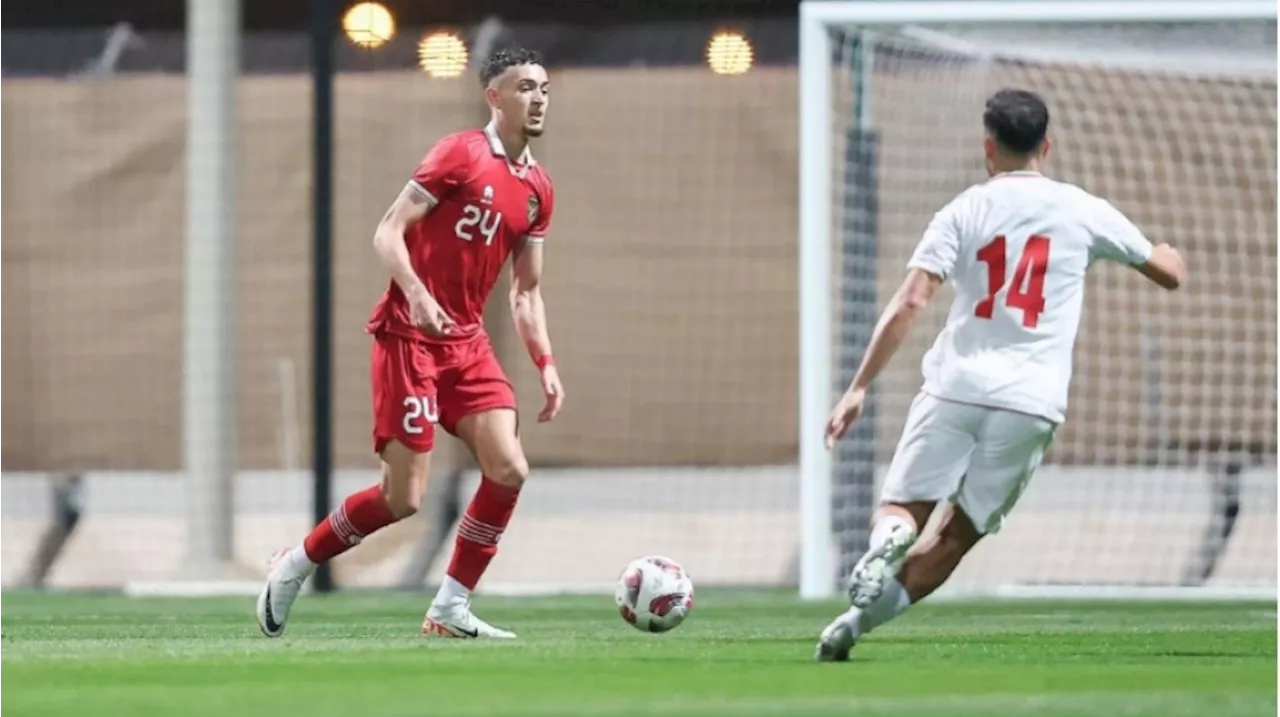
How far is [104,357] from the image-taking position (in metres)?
14.5

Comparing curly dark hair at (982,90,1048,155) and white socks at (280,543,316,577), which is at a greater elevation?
curly dark hair at (982,90,1048,155)

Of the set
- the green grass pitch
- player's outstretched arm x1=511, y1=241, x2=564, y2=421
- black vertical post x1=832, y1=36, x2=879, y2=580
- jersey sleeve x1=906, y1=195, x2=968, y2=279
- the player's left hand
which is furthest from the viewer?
black vertical post x1=832, y1=36, x2=879, y2=580

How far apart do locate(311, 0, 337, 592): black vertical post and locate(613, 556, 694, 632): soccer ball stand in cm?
549

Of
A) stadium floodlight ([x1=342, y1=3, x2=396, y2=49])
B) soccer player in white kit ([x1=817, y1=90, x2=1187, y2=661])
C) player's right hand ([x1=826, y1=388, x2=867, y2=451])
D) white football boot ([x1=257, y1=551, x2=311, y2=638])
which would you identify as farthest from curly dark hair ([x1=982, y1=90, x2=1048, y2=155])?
stadium floodlight ([x1=342, y1=3, x2=396, y2=49])

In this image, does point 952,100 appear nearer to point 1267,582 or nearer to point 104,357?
point 1267,582

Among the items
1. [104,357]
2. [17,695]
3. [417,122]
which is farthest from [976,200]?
[104,357]

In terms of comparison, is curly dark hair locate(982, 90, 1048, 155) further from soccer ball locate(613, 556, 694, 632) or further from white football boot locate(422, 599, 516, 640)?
white football boot locate(422, 599, 516, 640)

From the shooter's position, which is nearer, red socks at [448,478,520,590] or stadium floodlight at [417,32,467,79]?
red socks at [448,478,520,590]

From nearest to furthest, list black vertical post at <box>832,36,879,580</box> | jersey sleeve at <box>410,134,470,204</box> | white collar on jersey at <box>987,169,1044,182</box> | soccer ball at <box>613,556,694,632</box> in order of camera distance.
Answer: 1. white collar on jersey at <box>987,169,1044,182</box>
2. soccer ball at <box>613,556,694,632</box>
3. jersey sleeve at <box>410,134,470,204</box>
4. black vertical post at <box>832,36,879,580</box>

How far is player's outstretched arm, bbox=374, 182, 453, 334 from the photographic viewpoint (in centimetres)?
786

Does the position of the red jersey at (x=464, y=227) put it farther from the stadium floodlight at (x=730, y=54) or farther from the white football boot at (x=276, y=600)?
the stadium floodlight at (x=730, y=54)

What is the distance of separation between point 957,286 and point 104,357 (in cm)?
833

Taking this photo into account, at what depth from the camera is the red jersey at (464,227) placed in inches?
325

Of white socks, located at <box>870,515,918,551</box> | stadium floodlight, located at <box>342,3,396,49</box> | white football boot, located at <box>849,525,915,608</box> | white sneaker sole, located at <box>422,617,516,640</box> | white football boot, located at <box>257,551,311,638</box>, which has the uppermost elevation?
stadium floodlight, located at <box>342,3,396,49</box>
